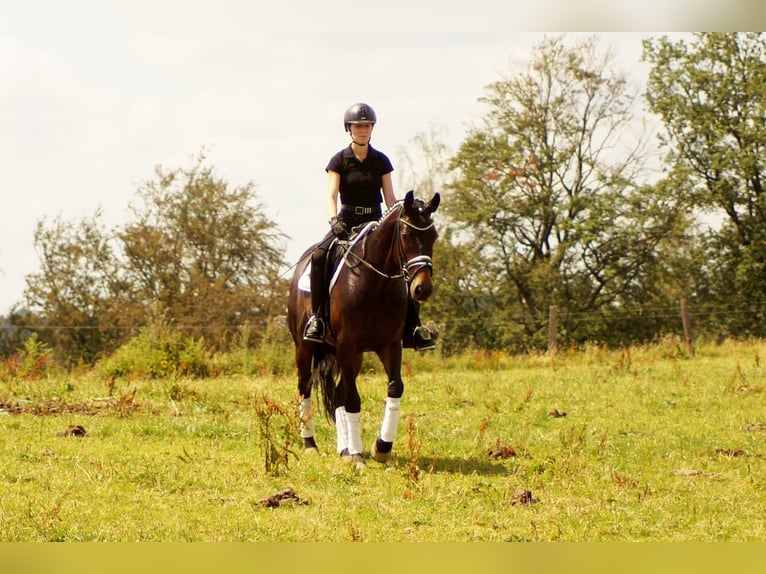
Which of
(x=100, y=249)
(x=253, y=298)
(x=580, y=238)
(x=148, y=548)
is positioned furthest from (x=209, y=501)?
(x=580, y=238)

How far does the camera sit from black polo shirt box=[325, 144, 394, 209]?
30.1ft

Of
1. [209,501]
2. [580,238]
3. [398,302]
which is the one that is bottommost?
[209,501]

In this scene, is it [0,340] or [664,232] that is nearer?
[0,340]

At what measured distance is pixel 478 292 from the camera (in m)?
43.1

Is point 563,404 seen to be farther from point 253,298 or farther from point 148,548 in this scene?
point 253,298

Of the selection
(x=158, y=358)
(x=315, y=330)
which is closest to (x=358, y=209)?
(x=315, y=330)

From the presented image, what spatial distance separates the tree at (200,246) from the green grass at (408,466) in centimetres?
2194

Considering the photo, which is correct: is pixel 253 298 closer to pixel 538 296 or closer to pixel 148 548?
pixel 538 296

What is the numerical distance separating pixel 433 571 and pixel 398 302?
5.37 metres

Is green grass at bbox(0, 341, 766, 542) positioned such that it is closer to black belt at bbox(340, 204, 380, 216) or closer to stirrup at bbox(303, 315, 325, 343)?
stirrup at bbox(303, 315, 325, 343)

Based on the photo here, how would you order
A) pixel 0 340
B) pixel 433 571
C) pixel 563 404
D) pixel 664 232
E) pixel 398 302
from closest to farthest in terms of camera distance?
1. pixel 433 571
2. pixel 398 302
3. pixel 563 404
4. pixel 0 340
5. pixel 664 232

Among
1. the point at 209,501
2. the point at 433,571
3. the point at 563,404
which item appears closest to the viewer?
the point at 433,571

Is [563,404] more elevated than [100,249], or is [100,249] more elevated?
[100,249]

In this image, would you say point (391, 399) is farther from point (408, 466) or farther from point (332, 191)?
point (332, 191)
